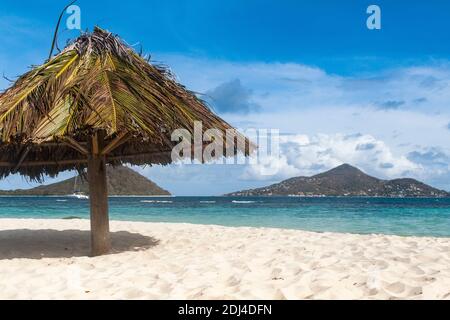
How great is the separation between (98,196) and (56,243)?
5.79 ft

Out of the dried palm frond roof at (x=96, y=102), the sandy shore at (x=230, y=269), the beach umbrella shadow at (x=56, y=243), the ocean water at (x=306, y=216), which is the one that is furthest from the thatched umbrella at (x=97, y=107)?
the ocean water at (x=306, y=216)

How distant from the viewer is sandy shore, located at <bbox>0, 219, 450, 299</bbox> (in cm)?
346

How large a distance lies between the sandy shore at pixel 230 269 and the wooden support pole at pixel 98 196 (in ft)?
0.82

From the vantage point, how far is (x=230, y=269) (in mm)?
4418

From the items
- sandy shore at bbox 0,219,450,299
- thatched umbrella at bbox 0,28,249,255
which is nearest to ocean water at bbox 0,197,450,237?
sandy shore at bbox 0,219,450,299

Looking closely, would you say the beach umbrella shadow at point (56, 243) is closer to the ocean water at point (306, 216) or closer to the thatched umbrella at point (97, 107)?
the thatched umbrella at point (97, 107)

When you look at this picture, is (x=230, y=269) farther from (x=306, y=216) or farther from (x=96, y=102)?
(x=306, y=216)

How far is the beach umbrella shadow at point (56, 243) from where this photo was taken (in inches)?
238

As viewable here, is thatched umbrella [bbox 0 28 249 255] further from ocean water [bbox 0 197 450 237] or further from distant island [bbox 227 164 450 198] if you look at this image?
distant island [bbox 227 164 450 198]

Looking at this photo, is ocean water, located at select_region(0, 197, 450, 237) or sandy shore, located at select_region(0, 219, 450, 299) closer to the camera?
sandy shore, located at select_region(0, 219, 450, 299)

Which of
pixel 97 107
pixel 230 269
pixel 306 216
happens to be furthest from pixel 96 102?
pixel 306 216

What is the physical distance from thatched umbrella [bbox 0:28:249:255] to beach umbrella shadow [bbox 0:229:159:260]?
23.8 inches

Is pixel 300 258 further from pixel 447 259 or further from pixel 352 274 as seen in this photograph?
pixel 447 259
